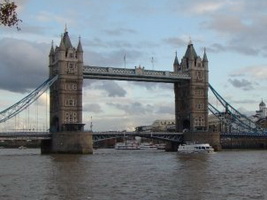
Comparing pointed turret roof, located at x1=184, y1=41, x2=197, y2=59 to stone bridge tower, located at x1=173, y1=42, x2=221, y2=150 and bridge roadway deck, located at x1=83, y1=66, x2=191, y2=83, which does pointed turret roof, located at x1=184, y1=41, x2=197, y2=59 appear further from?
bridge roadway deck, located at x1=83, y1=66, x2=191, y2=83

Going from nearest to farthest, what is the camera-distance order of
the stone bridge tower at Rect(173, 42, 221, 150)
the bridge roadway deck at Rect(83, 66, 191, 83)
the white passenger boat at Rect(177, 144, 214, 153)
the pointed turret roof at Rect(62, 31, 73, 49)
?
1. the white passenger boat at Rect(177, 144, 214, 153)
2. the bridge roadway deck at Rect(83, 66, 191, 83)
3. the pointed turret roof at Rect(62, 31, 73, 49)
4. the stone bridge tower at Rect(173, 42, 221, 150)

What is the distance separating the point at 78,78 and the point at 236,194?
74.1 metres

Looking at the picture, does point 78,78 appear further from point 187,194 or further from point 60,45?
point 187,194

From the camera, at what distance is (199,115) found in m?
115

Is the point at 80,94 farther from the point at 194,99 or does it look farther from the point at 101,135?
the point at 194,99

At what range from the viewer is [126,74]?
336ft

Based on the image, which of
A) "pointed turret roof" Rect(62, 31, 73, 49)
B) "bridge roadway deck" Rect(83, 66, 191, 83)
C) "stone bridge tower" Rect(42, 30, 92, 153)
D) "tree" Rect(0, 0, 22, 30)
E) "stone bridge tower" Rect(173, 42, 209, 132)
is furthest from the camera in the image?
"stone bridge tower" Rect(173, 42, 209, 132)

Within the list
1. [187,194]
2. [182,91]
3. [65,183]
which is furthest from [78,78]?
[187,194]

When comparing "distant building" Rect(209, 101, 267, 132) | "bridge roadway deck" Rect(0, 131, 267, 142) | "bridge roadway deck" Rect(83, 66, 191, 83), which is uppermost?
"bridge roadway deck" Rect(83, 66, 191, 83)

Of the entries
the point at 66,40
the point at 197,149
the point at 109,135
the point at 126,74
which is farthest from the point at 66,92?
the point at 197,149

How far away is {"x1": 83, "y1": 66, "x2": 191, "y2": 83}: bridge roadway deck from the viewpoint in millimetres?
100500

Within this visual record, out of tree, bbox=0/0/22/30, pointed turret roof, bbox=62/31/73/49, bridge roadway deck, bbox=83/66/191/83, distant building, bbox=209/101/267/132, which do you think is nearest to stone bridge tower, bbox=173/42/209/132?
bridge roadway deck, bbox=83/66/191/83

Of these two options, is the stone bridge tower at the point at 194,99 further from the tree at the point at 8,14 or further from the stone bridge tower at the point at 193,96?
the tree at the point at 8,14

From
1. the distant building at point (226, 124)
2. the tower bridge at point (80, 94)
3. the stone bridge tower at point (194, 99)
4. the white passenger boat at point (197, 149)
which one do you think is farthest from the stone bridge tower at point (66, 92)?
the distant building at point (226, 124)
